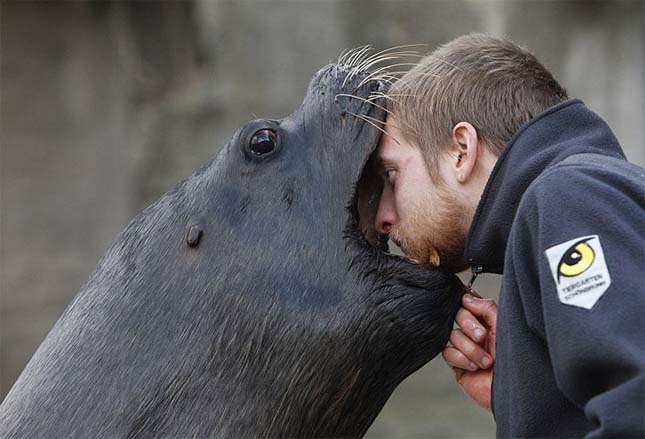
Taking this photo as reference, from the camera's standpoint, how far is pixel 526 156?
91.4 inches

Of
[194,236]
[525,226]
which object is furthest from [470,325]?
[194,236]

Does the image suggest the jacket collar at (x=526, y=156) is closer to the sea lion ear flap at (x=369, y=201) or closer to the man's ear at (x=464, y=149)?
the man's ear at (x=464, y=149)

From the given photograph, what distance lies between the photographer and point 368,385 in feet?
8.02

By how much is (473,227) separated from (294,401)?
0.52 m

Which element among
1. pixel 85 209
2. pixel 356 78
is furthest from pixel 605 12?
pixel 356 78

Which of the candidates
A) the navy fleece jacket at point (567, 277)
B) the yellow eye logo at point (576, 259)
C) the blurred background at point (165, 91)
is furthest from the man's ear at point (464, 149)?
the blurred background at point (165, 91)

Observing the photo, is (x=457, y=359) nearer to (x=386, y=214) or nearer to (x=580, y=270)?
(x=386, y=214)

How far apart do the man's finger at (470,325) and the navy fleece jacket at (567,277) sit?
17 centimetres

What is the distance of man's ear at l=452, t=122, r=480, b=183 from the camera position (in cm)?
245

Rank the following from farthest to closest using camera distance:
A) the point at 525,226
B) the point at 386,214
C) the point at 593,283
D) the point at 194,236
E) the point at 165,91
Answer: the point at 165,91 < the point at 386,214 < the point at 194,236 < the point at 525,226 < the point at 593,283

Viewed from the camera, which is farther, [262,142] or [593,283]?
[262,142]

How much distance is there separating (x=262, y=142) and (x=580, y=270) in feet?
2.73

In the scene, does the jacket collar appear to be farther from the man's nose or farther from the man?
the man's nose

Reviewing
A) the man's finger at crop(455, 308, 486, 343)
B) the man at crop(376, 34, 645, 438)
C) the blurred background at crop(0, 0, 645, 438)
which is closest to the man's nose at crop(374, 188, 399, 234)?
the man at crop(376, 34, 645, 438)
